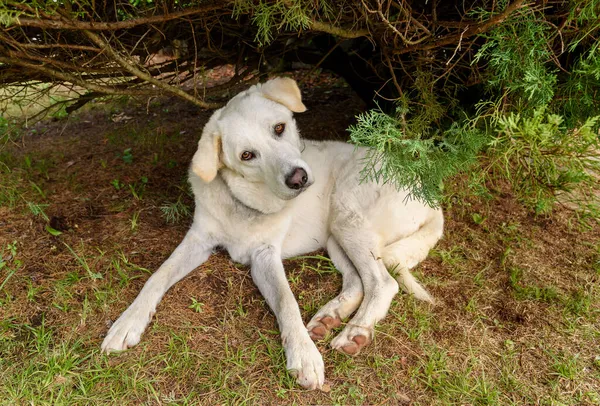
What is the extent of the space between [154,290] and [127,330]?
0.30 meters

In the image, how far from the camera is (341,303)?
2645 millimetres

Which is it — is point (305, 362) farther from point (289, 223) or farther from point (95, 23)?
point (95, 23)

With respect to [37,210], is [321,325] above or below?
above

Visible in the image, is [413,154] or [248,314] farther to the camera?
[248,314]

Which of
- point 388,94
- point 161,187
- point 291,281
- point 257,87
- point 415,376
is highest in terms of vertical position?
point 257,87

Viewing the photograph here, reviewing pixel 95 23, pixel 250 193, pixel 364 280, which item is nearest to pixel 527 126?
pixel 364 280

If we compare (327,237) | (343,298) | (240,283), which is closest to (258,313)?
(240,283)

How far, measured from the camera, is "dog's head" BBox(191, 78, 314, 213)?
2.56m

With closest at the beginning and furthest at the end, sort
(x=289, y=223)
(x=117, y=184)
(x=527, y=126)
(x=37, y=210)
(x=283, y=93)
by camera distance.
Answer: (x=527, y=126) < (x=283, y=93) < (x=289, y=223) < (x=37, y=210) < (x=117, y=184)

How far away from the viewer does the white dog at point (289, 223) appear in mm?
2500

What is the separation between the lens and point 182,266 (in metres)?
2.88

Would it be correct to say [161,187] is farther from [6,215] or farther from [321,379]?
[321,379]

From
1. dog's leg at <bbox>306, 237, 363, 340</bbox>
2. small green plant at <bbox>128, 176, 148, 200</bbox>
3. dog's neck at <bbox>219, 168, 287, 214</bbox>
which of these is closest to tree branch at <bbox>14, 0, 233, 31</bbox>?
dog's neck at <bbox>219, 168, 287, 214</bbox>

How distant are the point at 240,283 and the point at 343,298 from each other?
0.69m
